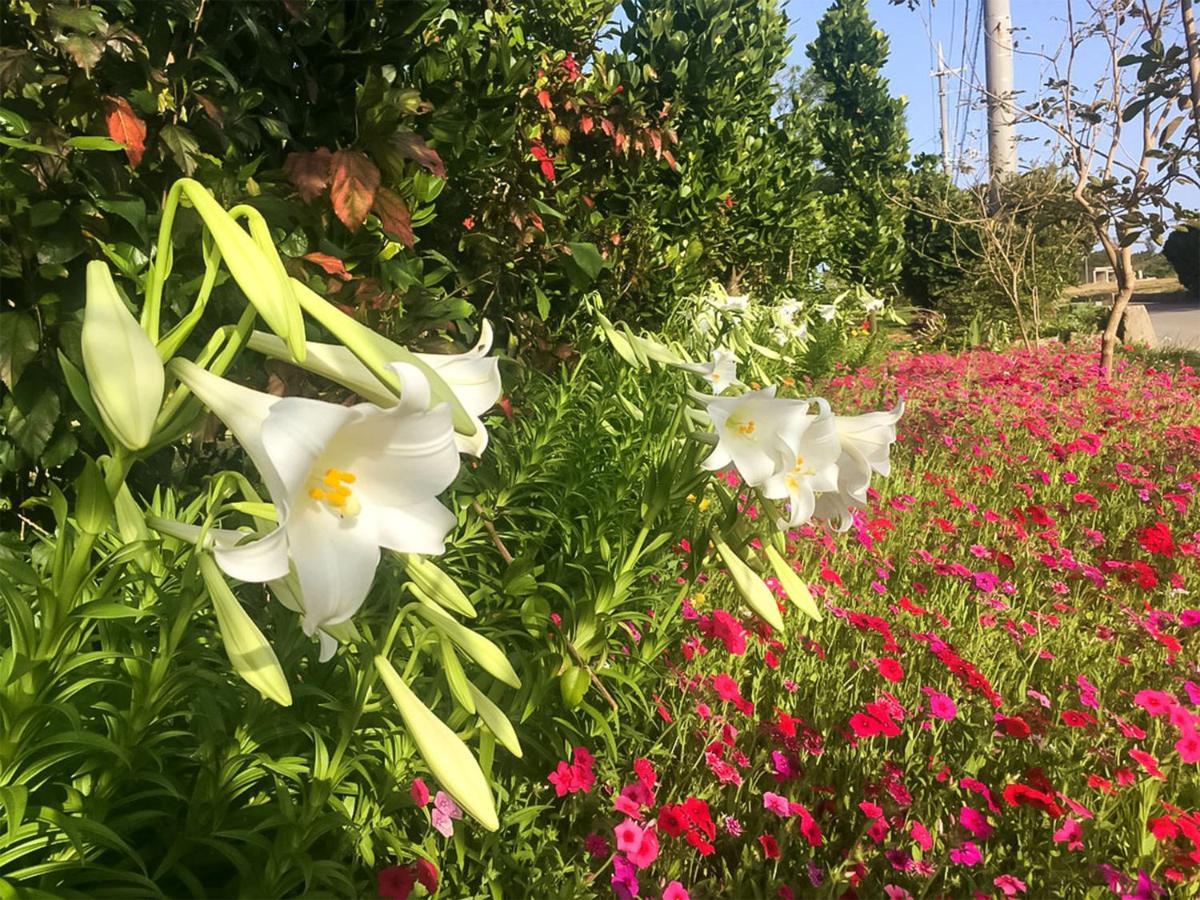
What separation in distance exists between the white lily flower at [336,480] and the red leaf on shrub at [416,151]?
113 cm

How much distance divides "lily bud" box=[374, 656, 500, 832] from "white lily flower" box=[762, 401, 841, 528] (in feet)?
2.04

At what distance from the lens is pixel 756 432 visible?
4.09 ft

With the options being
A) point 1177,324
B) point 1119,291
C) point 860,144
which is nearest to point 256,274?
point 1119,291

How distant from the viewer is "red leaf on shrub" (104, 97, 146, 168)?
1.32m

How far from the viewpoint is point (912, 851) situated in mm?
1479

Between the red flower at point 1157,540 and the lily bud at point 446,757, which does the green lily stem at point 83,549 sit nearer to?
the lily bud at point 446,757

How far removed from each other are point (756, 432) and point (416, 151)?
96cm

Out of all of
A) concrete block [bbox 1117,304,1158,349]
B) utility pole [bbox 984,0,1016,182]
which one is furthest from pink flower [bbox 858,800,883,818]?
concrete block [bbox 1117,304,1158,349]

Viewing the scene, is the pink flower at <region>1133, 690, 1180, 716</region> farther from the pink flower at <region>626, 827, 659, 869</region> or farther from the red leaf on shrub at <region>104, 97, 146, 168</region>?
the red leaf on shrub at <region>104, 97, 146, 168</region>

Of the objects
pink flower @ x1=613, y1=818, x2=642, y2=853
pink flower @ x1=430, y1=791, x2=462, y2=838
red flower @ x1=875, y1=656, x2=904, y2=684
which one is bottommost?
pink flower @ x1=613, y1=818, x2=642, y2=853

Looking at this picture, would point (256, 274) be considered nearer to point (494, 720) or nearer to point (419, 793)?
point (494, 720)

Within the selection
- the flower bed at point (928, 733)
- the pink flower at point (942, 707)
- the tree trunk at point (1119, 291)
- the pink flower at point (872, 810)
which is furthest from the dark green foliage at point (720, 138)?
the pink flower at point (872, 810)

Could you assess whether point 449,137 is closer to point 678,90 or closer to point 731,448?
point 731,448

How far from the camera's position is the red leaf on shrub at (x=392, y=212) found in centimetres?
162
